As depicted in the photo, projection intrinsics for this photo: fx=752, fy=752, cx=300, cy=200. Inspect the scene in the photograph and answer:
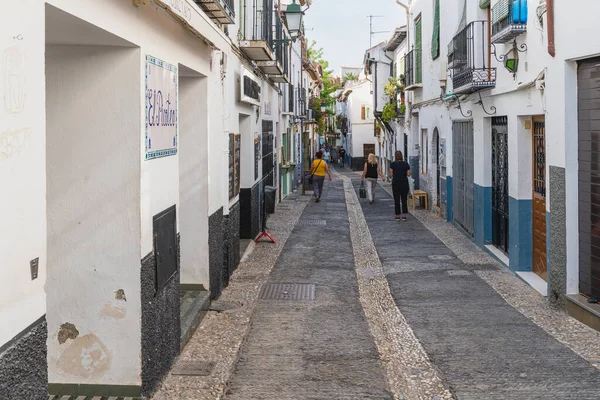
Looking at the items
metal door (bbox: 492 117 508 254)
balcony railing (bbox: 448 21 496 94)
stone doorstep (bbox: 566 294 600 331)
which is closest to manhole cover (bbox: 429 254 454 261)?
metal door (bbox: 492 117 508 254)

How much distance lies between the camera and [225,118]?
10.1 m

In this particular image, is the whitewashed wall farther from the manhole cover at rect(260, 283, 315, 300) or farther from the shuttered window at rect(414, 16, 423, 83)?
the shuttered window at rect(414, 16, 423, 83)

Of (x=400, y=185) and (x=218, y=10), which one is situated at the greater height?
(x=218, y=10)

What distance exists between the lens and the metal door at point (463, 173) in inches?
579

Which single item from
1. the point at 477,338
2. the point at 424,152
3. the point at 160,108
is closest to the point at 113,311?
the point at 160,108

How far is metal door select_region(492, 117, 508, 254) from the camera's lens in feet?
40.2

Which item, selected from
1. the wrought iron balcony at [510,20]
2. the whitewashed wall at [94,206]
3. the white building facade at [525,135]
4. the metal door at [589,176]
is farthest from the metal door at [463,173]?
the whitewashed wall at [94,206]

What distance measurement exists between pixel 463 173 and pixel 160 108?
34.0 ft

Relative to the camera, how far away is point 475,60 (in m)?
12.8

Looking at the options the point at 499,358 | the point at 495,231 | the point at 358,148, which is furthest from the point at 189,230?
the point at 358,148

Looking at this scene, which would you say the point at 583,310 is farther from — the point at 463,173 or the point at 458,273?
the point at 463,173

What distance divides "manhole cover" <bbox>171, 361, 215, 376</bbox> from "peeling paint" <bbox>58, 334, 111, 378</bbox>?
1042 millimetres

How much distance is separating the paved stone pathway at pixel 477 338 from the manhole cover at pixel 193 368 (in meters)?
2.06

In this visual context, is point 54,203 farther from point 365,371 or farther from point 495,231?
point 495,231
